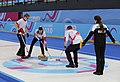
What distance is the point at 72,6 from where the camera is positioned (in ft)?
71.5

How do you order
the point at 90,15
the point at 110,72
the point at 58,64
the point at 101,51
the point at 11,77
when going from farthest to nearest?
the point at 90,15 → the point at 58,64 → the point at 110,72 → the point at 101,51 → the point at 11,77

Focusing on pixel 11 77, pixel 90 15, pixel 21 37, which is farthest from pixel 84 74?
pixel 90 15

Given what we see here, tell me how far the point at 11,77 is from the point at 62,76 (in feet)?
4.53

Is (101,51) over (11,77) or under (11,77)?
over

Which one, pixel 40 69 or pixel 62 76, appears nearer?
pixel 62 76

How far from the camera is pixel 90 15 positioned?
19062mm

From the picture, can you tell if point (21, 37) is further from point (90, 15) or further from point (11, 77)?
point (90, 15)

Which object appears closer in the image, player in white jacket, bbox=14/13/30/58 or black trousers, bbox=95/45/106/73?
black trousers, bbox=95/45/106/73

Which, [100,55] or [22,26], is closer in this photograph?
[100,55]

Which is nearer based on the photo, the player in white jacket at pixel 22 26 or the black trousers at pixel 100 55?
the black trousers at pixel 100 55

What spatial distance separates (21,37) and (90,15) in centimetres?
882

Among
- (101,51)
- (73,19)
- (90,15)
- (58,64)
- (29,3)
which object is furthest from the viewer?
(29,3)

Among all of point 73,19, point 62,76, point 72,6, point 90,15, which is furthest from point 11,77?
point 72,6

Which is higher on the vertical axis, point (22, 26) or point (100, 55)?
point (22, 26)
